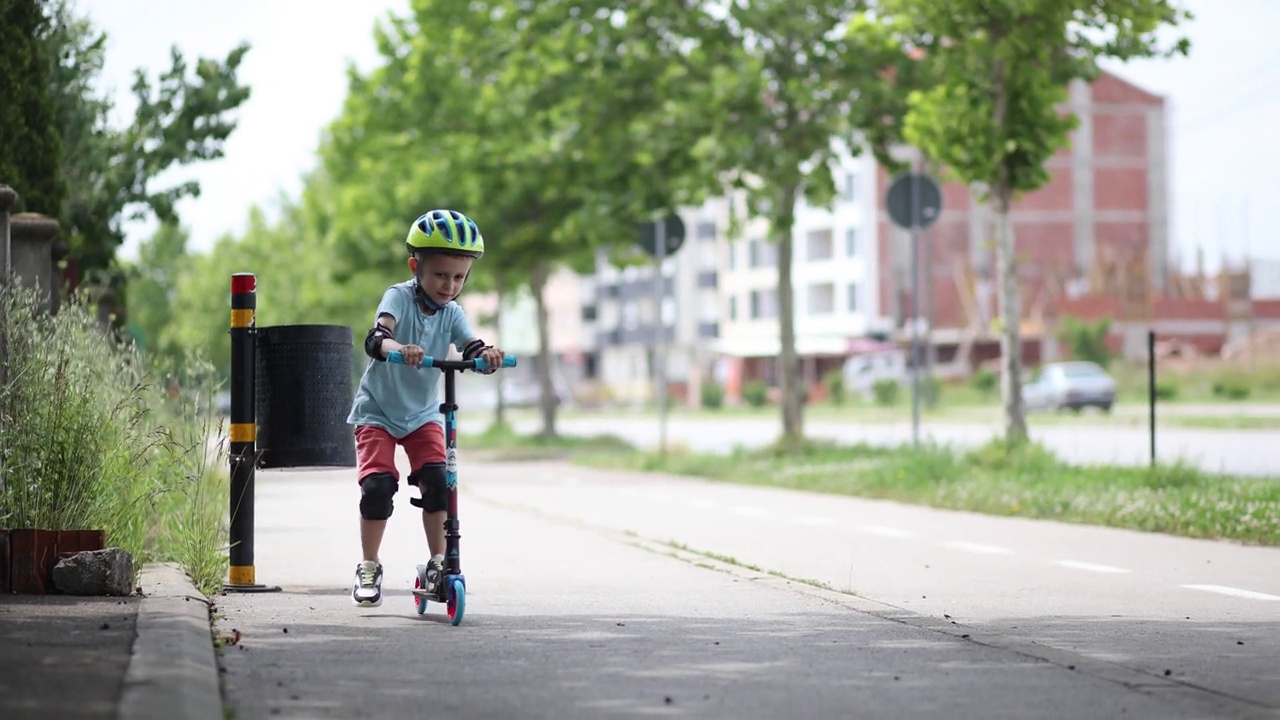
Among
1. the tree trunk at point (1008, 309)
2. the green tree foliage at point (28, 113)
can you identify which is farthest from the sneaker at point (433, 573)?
the tree trunk at point (1008, 309)

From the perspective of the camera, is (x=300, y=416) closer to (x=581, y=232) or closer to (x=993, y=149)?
(x=993, y=149)

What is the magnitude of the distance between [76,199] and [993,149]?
8671 mm

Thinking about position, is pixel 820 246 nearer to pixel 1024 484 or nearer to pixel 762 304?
pixel 762 304

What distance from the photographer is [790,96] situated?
25.3 metres

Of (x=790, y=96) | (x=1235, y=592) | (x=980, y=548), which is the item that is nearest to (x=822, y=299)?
(x=790, y=96)

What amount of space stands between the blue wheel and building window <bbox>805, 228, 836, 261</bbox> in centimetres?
8594

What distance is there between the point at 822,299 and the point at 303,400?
8560cm

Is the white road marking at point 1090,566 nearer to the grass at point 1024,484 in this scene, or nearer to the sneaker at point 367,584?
the grass at point 1024,484

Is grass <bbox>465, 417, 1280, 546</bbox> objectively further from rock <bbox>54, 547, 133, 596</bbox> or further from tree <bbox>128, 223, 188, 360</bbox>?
tree <bbox>128, 223, 188, 360</bbox>

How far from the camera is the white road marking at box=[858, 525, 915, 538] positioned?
49.5 feet

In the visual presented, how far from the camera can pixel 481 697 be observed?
671cm

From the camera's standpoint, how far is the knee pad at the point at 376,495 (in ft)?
30.2

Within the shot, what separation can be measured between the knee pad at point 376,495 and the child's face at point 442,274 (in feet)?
2.76

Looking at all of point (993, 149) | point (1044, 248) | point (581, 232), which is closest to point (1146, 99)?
point (1044, 248)
